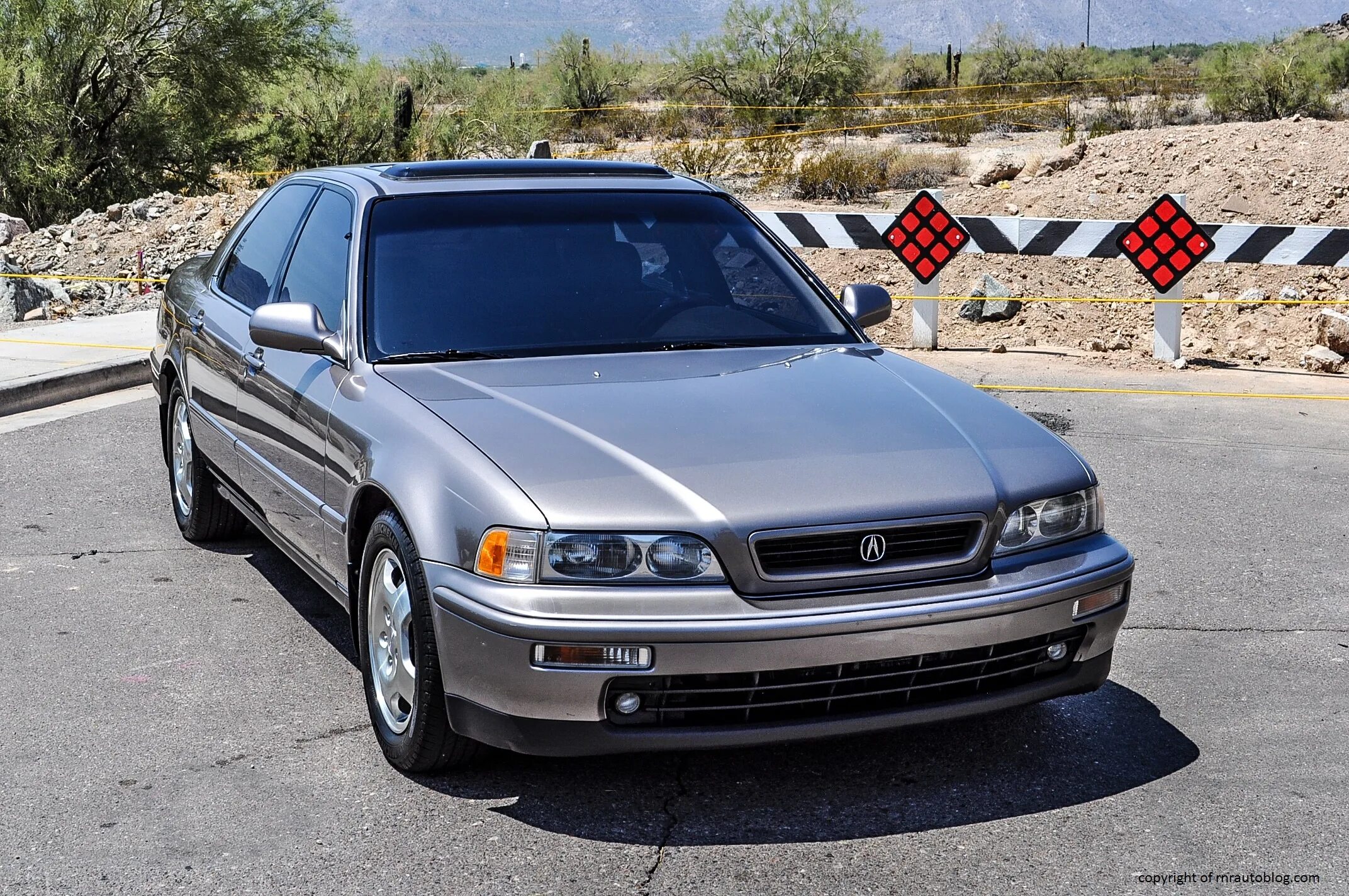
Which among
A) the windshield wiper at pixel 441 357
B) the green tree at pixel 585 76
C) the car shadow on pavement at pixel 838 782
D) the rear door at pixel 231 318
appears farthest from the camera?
the green tree at pixel 585 76

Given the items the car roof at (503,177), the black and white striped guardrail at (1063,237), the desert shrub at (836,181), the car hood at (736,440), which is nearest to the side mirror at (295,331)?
the car hood at (736,440)

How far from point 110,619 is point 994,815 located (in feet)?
11.2

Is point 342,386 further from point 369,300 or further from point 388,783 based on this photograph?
point 388,783

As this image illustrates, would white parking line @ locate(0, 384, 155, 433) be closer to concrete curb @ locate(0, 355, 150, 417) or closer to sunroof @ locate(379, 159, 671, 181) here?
concrete curb @ locate(0, 355, 150, 417)

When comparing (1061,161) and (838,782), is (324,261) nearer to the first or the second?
(838,782)

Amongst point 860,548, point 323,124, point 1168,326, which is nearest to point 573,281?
point 860,548

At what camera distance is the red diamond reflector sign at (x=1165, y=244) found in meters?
11.4

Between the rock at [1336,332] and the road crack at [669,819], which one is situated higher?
the road crack at [669,819]

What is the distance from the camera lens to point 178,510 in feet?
22.5

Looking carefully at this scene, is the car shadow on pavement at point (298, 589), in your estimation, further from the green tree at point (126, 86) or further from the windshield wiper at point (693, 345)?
the green tree at point (126, 86)

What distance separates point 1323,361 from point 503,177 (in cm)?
820

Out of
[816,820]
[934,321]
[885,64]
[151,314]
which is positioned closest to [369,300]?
[816,820]

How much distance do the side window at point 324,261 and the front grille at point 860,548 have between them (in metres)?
1.89

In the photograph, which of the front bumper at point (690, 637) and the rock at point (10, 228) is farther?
the rock at point (10, 228)
